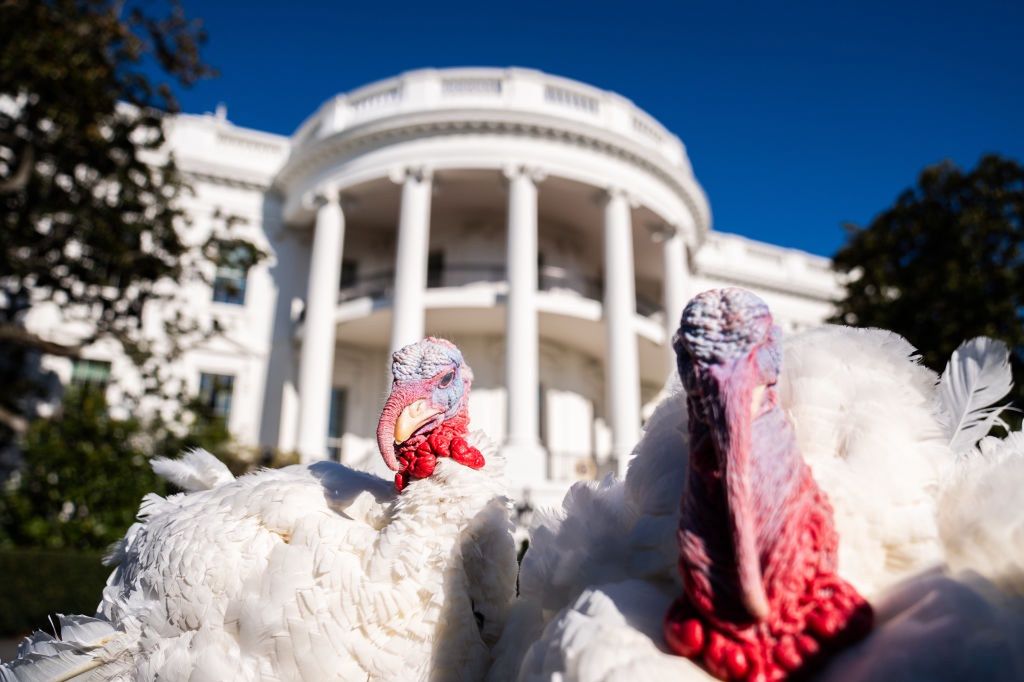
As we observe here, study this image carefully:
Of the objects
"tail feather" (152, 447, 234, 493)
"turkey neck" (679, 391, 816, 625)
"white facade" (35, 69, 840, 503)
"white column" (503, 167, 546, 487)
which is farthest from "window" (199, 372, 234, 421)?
"turkey neck" (679, 391, 816, 625)

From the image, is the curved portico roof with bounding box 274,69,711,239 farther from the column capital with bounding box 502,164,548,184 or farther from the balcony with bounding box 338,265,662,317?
the balcony with bounding box 338,265,662,317

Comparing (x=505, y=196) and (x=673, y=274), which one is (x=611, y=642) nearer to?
(x=505, y=196)

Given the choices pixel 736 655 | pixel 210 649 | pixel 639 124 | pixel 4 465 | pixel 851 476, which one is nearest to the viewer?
pixel 736 655

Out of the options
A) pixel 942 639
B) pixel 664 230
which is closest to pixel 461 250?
pixel 664 230

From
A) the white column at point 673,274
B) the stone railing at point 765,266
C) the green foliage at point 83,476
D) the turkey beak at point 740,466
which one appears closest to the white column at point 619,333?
the white column at point 673,274

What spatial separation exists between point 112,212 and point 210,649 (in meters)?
12.3

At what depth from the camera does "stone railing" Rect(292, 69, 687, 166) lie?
18219 millimetres

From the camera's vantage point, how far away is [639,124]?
20.1 metres

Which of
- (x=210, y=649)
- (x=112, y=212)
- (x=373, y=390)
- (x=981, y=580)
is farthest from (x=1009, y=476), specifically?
(x=373, y=390)

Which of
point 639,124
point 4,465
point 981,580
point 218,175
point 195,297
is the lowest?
point 981,580

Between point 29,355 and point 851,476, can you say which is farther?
point 29,355

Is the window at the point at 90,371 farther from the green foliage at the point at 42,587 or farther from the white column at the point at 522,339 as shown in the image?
the white column at the point at 522,339

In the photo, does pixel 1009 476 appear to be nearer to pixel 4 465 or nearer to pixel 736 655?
pixel 736 655

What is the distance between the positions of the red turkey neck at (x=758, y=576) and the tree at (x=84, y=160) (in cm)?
1132
